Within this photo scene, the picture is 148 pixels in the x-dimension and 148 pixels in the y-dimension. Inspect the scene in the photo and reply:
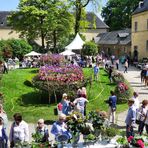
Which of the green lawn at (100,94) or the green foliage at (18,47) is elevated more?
the green foliage at (18,47)

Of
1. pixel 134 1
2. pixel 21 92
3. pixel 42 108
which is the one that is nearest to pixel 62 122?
pixel 42 108

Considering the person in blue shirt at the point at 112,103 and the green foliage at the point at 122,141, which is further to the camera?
the person in blue shirt at the point at 112,103

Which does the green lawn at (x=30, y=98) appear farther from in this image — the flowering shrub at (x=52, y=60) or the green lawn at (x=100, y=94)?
the flowering shrub at (x=52, y=60)

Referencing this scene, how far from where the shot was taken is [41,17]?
55750 millimetres

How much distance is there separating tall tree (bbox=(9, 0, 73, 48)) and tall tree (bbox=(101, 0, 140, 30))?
76.5 ft

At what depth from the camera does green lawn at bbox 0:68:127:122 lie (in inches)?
837

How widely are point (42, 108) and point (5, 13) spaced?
2468 inches

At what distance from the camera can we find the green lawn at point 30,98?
21.2 m

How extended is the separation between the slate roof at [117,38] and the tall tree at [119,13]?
277 inches

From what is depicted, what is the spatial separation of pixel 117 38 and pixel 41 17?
18.6 metres

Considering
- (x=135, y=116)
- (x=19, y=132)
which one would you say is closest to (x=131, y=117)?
(x=135, y=116)

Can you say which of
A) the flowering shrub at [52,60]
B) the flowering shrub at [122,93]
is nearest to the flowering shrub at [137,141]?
the flowering shrub at [122,93]

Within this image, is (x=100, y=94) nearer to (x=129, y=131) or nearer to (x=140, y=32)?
(x=129, y=131)

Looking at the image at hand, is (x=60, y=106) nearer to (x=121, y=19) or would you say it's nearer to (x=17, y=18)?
(x=17, y=18)
